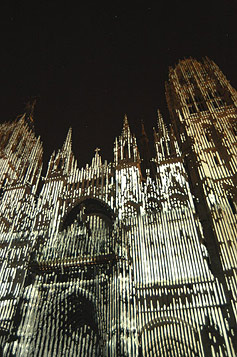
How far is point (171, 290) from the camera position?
606 inches

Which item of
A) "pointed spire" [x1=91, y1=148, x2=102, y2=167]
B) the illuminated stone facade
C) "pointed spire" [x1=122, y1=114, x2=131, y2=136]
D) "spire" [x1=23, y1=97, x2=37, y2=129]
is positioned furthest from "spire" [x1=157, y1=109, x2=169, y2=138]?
"spire" [x1=23, y1=97, x2=37, y2=129]

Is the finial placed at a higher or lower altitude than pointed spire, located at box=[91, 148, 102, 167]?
higher

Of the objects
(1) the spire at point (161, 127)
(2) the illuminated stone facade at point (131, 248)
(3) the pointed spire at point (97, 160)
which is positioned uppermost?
(1) the spire at point (161, 127)

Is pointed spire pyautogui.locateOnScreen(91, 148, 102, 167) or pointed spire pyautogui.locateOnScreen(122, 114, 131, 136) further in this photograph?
pointed spire pyautogui.locateOnScreen(122, 114, 131, 136)

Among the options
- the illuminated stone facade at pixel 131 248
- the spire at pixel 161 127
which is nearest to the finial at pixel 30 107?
the illuminated stone facade at pixel 131 248

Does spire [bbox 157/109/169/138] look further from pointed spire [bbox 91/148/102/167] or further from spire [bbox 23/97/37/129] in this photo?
spire [bbox 23/97/37/129]

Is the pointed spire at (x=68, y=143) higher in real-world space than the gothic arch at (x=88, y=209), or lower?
higher

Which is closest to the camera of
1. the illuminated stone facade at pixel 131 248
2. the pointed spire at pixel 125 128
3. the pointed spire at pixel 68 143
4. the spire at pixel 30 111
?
the illuminated stone facade at pixel 131 248

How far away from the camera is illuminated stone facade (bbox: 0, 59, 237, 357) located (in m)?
14.5

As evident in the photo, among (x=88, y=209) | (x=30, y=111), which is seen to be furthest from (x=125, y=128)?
(x=30, y=111)

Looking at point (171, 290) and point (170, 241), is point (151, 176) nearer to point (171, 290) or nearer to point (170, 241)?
point (170, 241)

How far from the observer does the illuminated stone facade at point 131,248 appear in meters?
14.5

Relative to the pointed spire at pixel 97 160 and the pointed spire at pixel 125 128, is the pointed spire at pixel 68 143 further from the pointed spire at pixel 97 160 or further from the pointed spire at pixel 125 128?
the pointed spire at pixel 125 128

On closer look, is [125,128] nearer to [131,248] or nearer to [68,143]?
[68,143]
